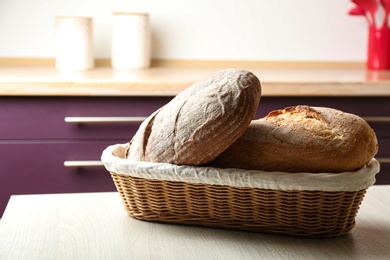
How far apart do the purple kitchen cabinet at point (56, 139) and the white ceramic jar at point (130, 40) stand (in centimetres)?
43

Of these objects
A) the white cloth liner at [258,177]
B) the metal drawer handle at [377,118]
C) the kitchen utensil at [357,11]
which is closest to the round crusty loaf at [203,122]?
the white cloth liner at [258,177]

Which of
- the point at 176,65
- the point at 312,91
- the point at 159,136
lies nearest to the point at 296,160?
the point at 159,136

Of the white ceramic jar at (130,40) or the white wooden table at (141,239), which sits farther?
the white ceramic jar at (130,40)

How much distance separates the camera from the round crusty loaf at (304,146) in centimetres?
115

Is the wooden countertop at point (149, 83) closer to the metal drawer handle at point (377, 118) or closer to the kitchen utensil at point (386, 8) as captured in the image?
the metal drawer handle at point (377, 118)

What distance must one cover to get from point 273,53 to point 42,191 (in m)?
1.18

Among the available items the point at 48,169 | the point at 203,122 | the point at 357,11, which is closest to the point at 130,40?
the point at 48,169

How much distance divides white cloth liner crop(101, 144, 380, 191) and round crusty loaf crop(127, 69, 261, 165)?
24 millimetres

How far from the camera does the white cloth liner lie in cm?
112

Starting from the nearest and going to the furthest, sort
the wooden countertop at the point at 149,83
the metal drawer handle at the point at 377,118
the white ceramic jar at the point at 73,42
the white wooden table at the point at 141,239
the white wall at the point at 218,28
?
the white wooden table at the point at 141,239
the wooden countertop at the point at 149,83
the metal drawer handle at the point at 377,118
the white ceramic jar at the point at 73,42
the white wall at the point at 218,28

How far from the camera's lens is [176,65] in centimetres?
304

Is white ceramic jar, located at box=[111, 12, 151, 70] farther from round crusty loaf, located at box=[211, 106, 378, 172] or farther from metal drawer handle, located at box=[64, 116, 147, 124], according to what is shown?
round crusty loaf, located at box=[211, 106, 378, 172]

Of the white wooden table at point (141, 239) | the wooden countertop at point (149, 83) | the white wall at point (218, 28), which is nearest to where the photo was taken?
the white wooden table at point (141, 239)

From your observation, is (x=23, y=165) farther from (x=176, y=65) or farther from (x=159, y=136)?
(x=159, y=136)
